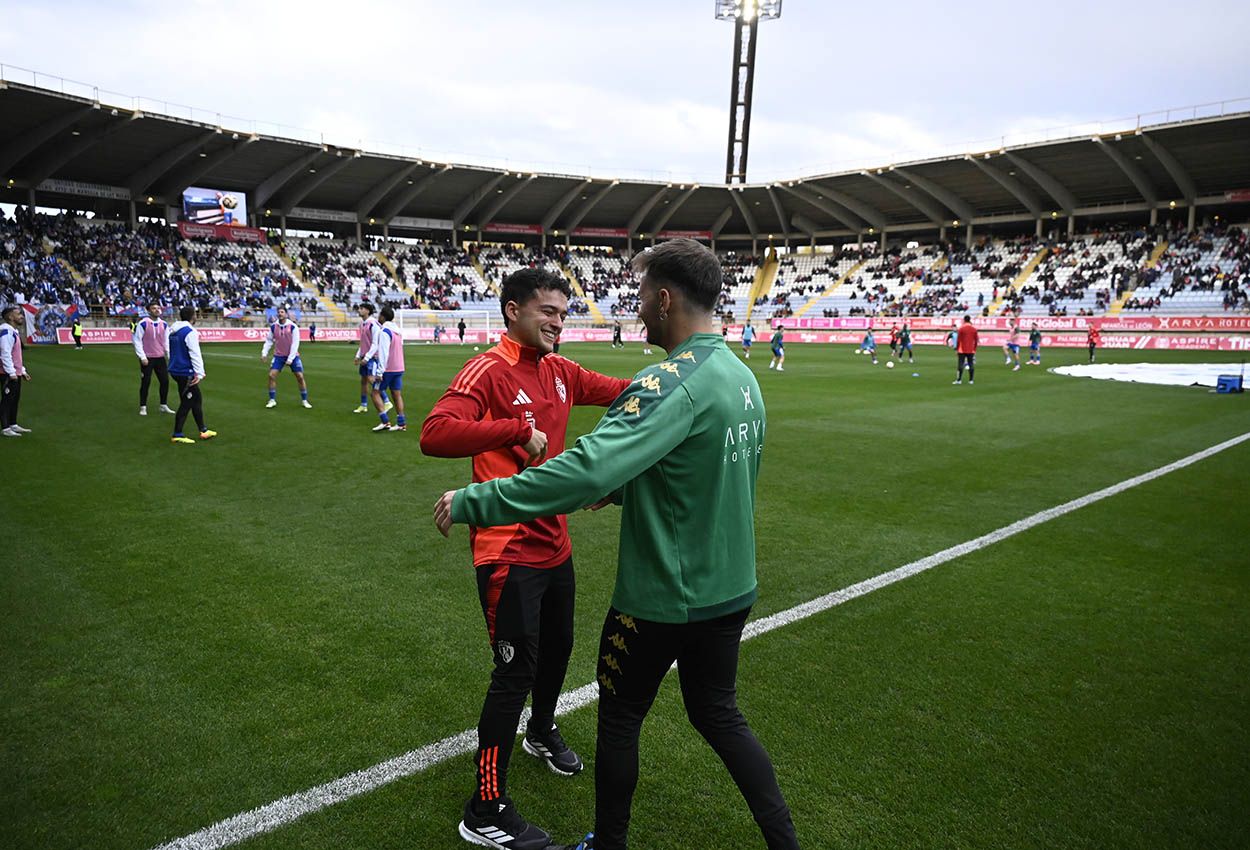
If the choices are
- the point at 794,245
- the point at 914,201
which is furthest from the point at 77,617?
the point at 794,245

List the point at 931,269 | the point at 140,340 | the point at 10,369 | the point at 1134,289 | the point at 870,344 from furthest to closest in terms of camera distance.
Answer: the point at 931,269 → the point at 1134,289 → the point at 870,344 → the point at 140,340 → the point at 10,369

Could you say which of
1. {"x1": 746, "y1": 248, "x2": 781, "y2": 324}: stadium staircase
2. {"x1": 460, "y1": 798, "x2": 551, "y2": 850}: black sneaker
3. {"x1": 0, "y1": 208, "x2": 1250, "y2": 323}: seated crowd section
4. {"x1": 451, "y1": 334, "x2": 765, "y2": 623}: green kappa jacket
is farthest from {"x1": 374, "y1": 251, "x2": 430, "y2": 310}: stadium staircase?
{"x1": 451, "y1": 334, "x2": 765, "y2": 623}: green kappa jacket

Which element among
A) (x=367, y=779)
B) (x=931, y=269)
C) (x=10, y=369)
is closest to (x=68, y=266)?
(x=10, y=369)

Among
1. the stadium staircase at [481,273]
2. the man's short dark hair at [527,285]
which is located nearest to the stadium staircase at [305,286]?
the stadium staircase at [481,273]

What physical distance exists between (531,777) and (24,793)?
2020 millimetres

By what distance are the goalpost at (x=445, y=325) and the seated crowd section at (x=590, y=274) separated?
3017 millimetres

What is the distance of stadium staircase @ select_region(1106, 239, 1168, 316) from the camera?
44500 millimetres

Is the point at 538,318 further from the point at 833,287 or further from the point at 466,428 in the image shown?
the point at 833,287

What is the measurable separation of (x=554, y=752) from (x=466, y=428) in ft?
5.05

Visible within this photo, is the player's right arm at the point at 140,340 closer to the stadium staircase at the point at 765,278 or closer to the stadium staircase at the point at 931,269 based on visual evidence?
the stadium staircase at the point at 931,269

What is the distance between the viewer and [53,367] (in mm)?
22766

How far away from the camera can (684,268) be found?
2232 mm

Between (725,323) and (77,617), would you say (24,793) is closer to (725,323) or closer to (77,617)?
(77,617)

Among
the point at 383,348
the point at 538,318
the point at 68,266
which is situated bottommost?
the point at 383,348
